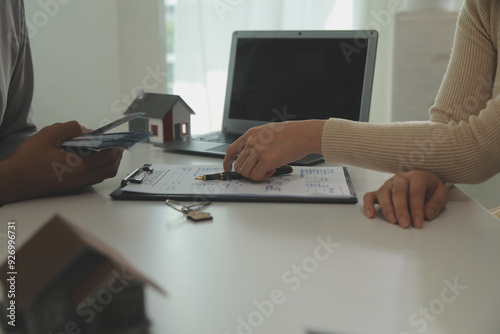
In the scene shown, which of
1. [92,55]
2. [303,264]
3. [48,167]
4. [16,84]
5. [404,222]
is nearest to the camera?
[303,264]

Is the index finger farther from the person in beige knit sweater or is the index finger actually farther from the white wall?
the white wall

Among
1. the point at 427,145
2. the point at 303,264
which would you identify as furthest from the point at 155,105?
the point at 303,264

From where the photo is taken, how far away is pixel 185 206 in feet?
2.39

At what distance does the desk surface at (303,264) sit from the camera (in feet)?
1.34

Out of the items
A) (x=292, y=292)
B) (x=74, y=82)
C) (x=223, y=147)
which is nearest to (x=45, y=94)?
(x=74, y=82)

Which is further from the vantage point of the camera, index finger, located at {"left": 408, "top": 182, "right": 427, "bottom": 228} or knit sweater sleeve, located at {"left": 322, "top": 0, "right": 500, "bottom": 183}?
knit sweater sleeve, located at {"left": 322, "top": 0, "right": 500, "bottom": 183}

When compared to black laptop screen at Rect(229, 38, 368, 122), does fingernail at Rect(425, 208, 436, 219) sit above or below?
below

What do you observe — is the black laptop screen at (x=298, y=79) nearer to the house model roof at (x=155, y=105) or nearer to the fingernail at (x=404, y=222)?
the house model roof at (x=155, y=105)

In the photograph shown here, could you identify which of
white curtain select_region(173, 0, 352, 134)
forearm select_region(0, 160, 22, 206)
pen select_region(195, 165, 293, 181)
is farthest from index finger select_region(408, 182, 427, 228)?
white curtain select_region(173, 0, 352, 134)

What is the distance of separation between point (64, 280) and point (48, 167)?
64 centimetres

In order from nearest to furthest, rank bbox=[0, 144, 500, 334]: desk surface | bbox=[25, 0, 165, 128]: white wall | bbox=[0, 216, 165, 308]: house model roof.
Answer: bbox=[0, 216, 165, 308]: house model roof → bbox=[0, 144, 500, 334]: desk surface → bbox=[25, 0, 165, 128]: white wall

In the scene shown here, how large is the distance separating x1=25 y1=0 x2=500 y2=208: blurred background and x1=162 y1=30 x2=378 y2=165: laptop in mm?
929

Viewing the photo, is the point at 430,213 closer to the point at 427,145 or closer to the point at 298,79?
the point at 427,145

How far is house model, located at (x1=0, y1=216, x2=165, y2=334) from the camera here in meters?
0.17
